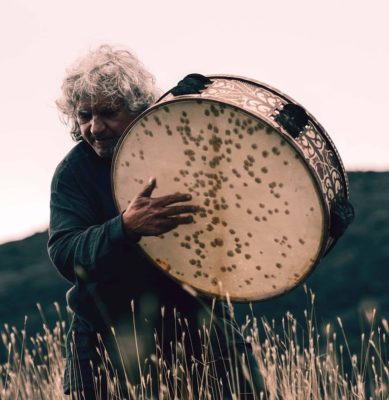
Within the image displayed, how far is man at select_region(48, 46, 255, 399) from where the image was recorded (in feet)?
9.83

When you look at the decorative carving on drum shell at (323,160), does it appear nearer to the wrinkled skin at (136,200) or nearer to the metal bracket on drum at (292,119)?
the metal bracket on drum at (292,119)

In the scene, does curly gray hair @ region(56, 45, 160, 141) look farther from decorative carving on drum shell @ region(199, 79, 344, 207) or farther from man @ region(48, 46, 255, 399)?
decorative carving on drum shell @ region(199, 79, 344, 207)

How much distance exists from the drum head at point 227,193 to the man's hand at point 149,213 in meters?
0.09

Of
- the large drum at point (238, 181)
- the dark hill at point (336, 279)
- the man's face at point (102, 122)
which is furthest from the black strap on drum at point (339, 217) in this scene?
the dark hill at point (336, 279)

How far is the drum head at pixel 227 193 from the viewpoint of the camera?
8.38ft

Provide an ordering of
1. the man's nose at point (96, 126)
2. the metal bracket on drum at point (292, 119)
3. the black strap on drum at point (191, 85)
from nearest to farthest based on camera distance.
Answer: the metal bracket on drum at point (292, 119), the black strap on drum at point (191, 85), the man's nose at point (96, 126)

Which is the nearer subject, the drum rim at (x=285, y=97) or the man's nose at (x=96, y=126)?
the drum rim at (x=285, y=97)

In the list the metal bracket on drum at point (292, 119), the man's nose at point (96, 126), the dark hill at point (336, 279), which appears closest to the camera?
the metal bracket on drum at point (292, 119)

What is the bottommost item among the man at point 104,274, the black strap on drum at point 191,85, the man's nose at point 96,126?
the man at point 104,274

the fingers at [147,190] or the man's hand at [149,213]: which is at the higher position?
the fingers at [147,190]

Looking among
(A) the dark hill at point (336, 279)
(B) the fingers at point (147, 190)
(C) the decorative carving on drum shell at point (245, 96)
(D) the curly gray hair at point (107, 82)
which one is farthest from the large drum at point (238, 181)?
(A) the dark hill at point (336, 279)

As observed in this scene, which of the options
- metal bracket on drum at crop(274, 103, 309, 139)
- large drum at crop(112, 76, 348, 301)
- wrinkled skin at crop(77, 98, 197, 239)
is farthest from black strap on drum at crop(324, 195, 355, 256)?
wrinkled skin at crop(77, 98, 197, 239)

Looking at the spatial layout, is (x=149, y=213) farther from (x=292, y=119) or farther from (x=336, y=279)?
(x=336, y=279)

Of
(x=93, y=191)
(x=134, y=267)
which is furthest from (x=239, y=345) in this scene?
(x=93, y=191)
